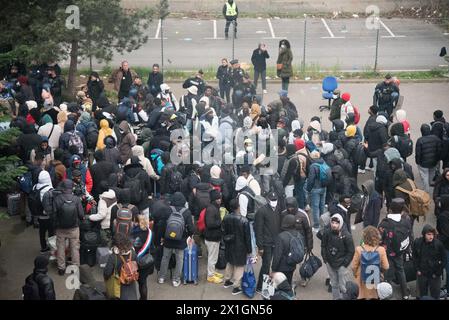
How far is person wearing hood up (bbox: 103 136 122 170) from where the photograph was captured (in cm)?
1694

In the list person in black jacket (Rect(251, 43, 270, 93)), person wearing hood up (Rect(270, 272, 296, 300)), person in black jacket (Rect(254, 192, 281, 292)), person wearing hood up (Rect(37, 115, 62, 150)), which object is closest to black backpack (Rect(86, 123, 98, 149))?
person wearing hood up (Rect(37, 115, 62, 150))

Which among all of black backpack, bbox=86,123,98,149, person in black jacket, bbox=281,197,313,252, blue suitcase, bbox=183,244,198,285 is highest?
black backpack, bbox=86,123,98,149

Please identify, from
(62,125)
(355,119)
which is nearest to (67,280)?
(62,125)

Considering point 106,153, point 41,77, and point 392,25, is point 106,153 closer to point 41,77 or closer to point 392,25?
point 41,77

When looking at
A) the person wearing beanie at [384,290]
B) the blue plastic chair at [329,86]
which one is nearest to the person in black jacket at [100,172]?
the person wearing beanie at [384,290]

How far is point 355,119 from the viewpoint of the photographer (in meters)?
19.3

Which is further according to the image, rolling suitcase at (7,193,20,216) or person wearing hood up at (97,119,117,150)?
person wearing hood up at (97,119,117,150)

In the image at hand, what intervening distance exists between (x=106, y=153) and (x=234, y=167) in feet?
7.94

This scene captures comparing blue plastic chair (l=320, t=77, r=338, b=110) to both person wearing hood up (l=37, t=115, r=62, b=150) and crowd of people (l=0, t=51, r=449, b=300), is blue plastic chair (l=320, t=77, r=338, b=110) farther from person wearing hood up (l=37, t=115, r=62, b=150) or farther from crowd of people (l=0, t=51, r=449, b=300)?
person wearing hood up (l=37, t=115, r=62, b=150)

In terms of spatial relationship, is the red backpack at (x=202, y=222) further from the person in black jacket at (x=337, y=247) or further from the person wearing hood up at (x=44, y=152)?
the person wearing hood up at (x=44, y=152)

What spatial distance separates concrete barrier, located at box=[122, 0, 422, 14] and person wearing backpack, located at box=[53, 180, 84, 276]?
2221 cm

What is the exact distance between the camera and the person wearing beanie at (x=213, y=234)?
574 inches

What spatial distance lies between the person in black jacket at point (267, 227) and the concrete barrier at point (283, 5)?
22.6 meters

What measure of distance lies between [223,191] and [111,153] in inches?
101
